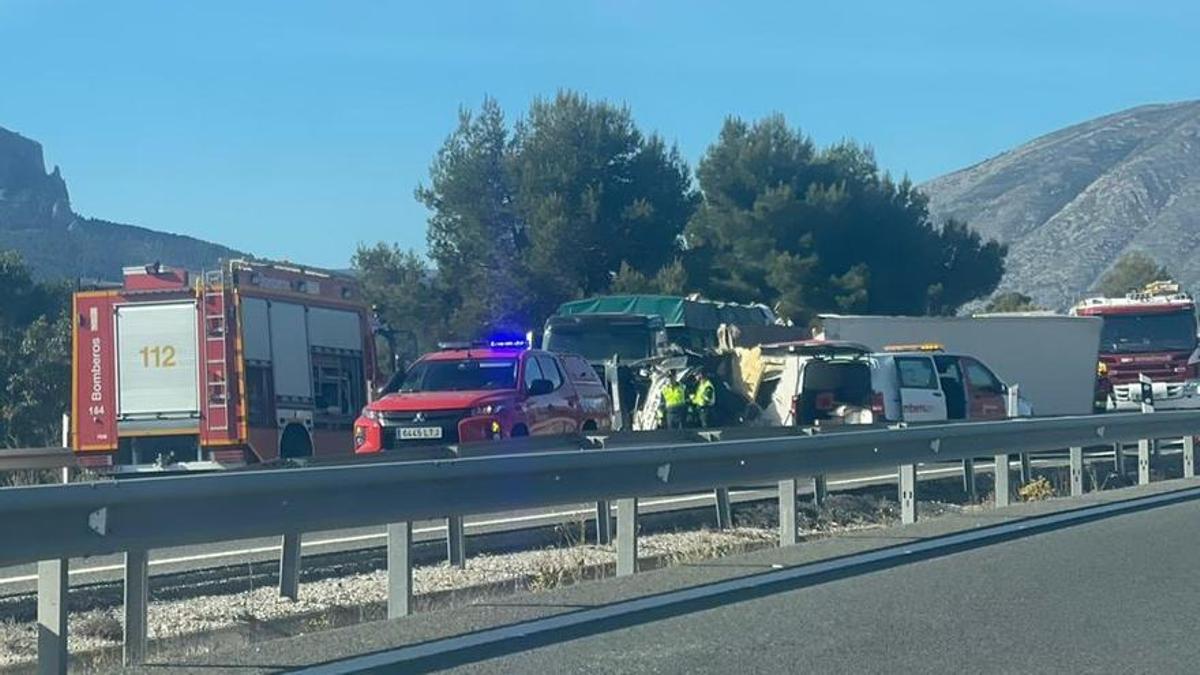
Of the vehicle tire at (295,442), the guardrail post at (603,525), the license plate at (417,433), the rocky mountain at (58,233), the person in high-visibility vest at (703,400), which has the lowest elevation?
the guardrail post at (603,525)

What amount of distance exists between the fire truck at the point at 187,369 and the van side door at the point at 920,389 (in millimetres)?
8543

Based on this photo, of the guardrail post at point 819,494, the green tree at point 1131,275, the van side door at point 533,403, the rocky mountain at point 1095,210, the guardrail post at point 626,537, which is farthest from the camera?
the rocky mountain at point 1095,210

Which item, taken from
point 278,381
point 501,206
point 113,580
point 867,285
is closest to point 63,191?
point 501,206

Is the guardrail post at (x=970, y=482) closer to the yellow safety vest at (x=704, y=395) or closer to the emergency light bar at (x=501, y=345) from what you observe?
the yellow safety vest at (x=704, y=395)

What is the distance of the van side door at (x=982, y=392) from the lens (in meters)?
25.6

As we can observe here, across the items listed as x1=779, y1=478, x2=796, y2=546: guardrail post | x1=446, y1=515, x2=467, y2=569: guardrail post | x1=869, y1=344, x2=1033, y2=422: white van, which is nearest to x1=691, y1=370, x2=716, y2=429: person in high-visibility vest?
x1=869, y1=344, x2=1033, y2=422: white van

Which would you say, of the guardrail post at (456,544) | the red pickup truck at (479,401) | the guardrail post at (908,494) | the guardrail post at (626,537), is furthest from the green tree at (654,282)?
the guardrail post at (626,537)

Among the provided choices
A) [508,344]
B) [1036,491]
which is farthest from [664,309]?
[1036,491]

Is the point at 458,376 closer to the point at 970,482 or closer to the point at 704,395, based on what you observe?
the point at 704,395

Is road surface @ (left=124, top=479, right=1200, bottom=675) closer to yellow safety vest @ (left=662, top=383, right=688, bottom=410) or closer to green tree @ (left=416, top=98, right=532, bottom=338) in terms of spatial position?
yellow safety vest @ (left=662, top=383, right=688, bottom=410)

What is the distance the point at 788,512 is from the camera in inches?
479

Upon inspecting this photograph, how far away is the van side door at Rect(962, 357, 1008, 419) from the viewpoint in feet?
84.0

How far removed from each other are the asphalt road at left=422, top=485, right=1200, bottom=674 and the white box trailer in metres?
22.7

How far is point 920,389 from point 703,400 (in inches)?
178
